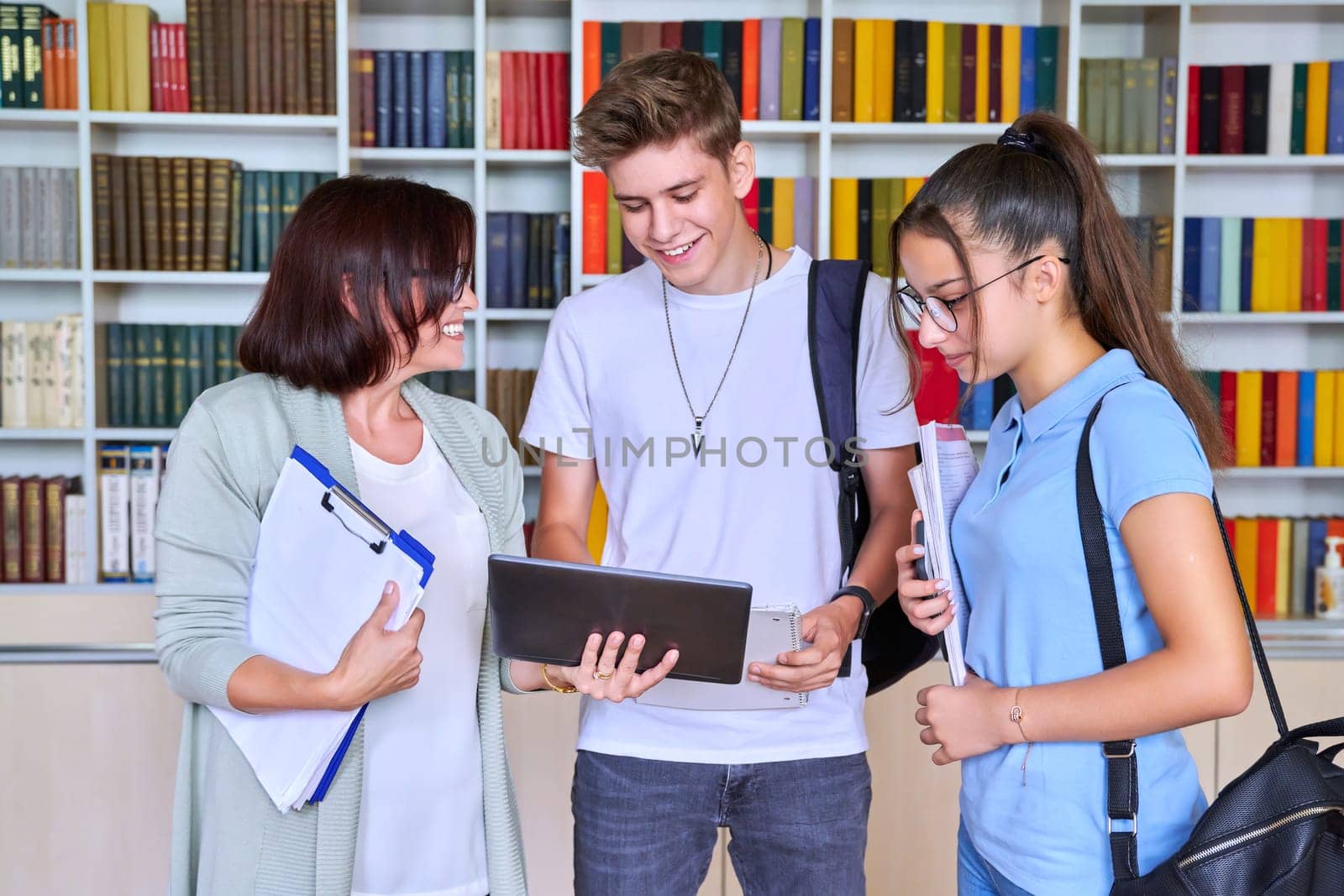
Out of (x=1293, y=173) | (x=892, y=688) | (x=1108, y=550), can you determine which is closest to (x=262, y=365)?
(x=1108, y=550)

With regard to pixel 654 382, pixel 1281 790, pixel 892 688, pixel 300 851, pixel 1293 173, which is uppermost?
pixel 1293 173

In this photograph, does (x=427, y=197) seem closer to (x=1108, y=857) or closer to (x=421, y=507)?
(x=421, y=507)

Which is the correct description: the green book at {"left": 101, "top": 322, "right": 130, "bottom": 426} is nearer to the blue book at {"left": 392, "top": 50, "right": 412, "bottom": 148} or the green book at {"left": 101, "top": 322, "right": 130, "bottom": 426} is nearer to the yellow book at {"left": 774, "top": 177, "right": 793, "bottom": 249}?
the blue book at {"left": 392, "top": 50, "right": 412, "bottom": 148}

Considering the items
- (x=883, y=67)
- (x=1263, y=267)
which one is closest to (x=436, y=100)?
(x=883, y=67)

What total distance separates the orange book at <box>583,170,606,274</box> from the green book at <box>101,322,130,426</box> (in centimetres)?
119

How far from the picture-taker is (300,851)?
4.11 ft

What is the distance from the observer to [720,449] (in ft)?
5.16

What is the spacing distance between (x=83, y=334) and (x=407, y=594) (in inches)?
81.6

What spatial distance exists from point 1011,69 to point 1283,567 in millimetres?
1485

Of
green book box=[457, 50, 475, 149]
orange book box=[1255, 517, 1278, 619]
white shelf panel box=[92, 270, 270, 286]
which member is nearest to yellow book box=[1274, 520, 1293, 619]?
orange book box=[1255, 517, 1278, 619]

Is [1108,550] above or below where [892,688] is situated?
above

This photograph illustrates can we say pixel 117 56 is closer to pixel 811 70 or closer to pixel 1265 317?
pixel 811 70

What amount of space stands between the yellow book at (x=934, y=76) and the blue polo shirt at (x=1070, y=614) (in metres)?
1.95

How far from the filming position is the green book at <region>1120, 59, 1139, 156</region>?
2930 mm
